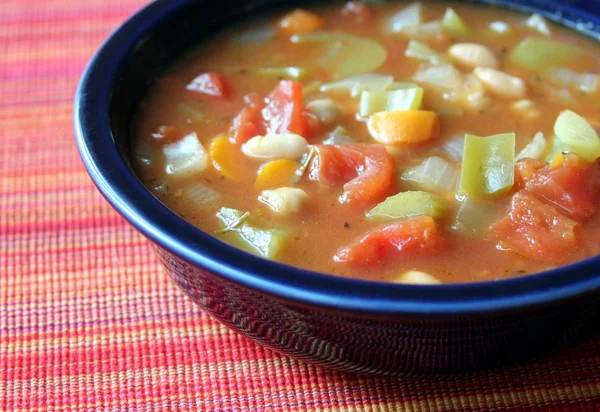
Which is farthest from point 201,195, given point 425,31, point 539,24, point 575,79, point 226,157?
point 539,24

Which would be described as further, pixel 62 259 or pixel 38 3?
pixel 38 3

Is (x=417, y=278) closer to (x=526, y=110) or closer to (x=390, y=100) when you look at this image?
(x=390, y=100)

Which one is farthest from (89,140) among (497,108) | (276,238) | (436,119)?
(497,108)

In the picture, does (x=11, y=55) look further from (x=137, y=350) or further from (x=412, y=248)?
(x=412, y=248)

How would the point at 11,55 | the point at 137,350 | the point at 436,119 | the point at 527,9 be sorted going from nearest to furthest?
the point at 137,350 < the point at 436,119 < the point at 527,9 < the point at 11,55

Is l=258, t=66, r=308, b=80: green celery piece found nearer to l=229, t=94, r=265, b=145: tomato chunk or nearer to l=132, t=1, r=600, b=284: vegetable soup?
l=132, t=1, r=600, b=284: vegetable soup

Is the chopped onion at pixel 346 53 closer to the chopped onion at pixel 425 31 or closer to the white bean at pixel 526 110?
the chopped onion at pixel 425 31

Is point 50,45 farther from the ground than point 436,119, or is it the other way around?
point 436,119

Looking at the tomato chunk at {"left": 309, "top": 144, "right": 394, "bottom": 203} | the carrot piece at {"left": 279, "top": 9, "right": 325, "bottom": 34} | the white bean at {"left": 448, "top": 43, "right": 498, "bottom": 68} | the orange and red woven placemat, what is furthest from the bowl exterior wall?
the carrot piece at {"left": 279, "top": 9, "right": 325, "bottom": 34}
